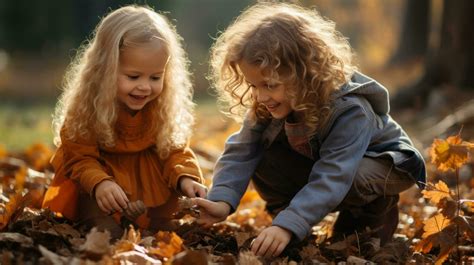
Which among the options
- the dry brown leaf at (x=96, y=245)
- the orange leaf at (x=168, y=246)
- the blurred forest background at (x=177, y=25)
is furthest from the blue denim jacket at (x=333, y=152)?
the blurred forest background at (x=177, y=25)

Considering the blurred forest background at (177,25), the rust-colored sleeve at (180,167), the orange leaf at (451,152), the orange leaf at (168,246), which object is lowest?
the blurred forest background at (177,25)

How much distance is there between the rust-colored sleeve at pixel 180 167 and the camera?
3.20m

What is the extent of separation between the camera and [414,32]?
1608cm

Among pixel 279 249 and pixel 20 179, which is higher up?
pixel 279 249

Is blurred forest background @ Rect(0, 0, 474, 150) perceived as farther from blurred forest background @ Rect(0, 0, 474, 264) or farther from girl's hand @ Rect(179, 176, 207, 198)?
girl's hand @ Rect(179, 176, 207, 198)

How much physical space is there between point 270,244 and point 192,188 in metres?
0.62

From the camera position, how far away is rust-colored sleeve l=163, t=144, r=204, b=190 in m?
3.20

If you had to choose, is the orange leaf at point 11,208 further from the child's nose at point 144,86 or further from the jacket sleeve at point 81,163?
the child's nose at point 144,86

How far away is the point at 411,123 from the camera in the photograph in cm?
817

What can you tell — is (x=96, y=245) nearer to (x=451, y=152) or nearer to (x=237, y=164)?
(x=237, y=164)

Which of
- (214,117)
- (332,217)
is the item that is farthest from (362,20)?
(332,217)

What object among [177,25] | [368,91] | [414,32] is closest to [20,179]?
[368,91]

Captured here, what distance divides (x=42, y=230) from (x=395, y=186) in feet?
5.09

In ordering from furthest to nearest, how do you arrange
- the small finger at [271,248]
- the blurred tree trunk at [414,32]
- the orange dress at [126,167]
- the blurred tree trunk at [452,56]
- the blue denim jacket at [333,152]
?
1. the blurred tree trunk at [414,32]
2. the blurred tree trunk at [452,56]
3. the orange dress at [126,167]
4. the blue denim jacket at [333,152]
5. the small finger at [271,248]
